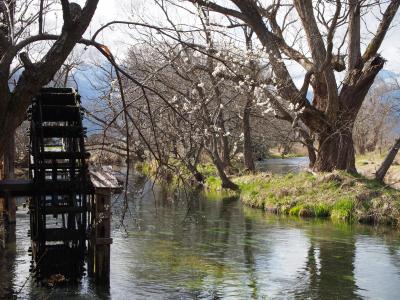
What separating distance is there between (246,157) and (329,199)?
32.5 ft

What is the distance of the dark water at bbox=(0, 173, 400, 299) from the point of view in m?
9.20

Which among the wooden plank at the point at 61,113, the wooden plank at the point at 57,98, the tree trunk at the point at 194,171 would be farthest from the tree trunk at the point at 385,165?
the wooden plank at the point at 61,113

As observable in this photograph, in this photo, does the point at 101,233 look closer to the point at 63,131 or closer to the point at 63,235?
the point at 63,235

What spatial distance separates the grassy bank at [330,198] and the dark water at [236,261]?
734mm

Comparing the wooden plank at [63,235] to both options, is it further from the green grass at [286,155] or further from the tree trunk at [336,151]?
the green grass at [286,155]

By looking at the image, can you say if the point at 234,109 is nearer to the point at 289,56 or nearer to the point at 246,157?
the point at 246,157

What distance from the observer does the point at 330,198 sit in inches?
685

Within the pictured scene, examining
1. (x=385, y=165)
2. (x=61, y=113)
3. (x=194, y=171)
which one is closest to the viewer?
(x=61, y=113)

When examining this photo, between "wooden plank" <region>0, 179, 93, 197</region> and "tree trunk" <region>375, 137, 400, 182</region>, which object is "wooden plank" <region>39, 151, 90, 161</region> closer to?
"wooden plank" <region>0, 179, 93, 197</region>

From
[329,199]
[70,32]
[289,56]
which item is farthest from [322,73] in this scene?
[70,32]

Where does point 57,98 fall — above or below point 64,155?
above

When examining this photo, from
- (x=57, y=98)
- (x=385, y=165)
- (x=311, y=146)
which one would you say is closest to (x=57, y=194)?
(x=57, y=98)

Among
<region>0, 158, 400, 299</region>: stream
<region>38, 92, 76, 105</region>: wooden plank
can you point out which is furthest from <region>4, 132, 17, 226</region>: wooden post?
<region>38, 92, 76, 105</region>: wooden plank

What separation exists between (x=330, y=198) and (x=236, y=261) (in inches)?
265
